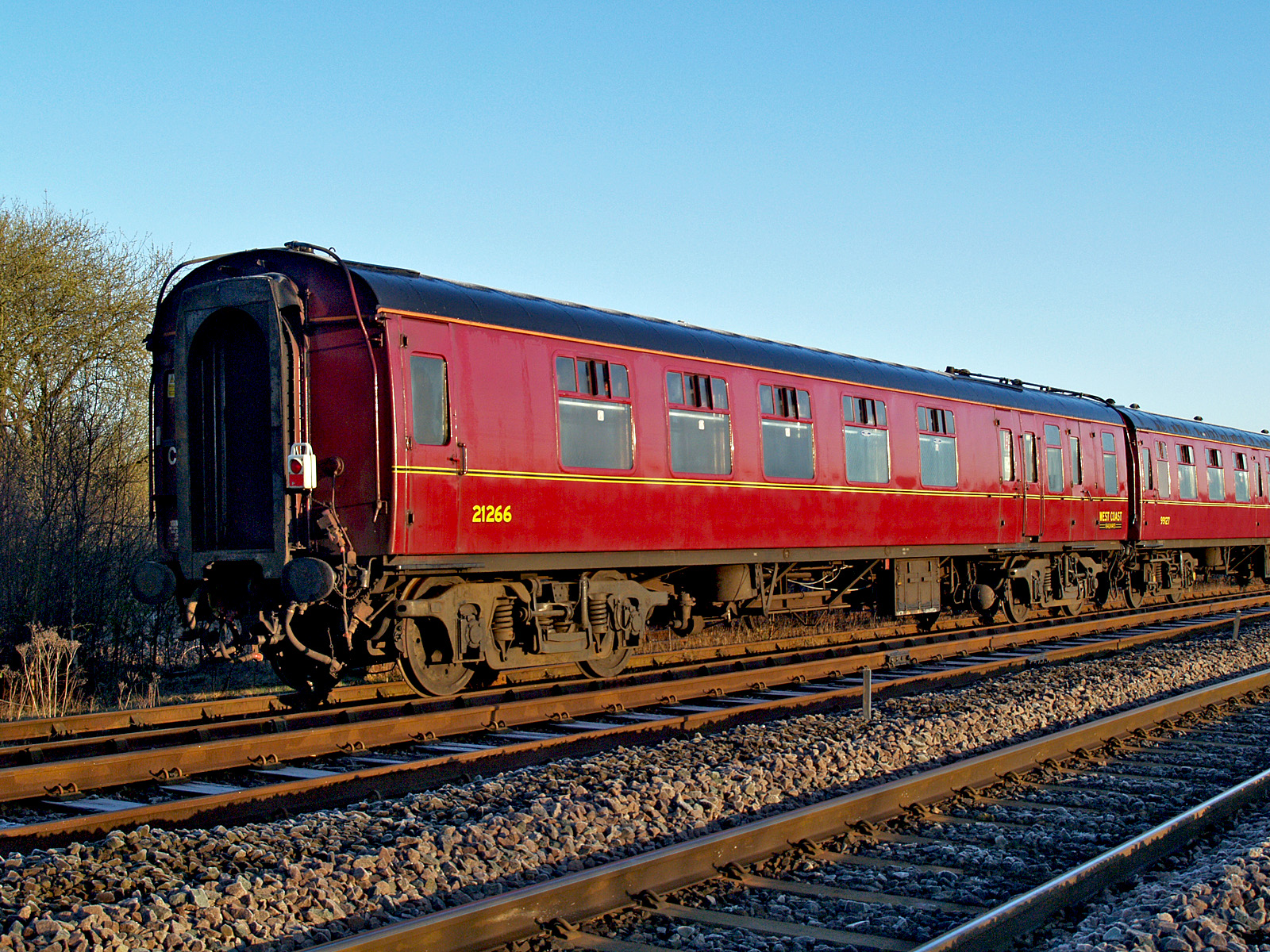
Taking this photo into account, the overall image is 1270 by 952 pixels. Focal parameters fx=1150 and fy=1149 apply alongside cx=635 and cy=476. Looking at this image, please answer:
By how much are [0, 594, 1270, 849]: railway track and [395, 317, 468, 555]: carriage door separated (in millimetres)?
1439

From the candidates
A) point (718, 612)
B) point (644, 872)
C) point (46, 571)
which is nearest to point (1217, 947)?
point (644, 872)

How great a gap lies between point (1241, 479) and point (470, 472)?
21.8m

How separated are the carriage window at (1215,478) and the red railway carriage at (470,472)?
1292 centimetres

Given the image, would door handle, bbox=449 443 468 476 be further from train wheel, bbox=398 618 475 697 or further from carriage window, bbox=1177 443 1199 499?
carriage window, bbox=1177 443 1199 499

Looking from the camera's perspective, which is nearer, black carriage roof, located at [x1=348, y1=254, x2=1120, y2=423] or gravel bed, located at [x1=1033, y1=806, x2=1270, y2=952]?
gravel bed, located at [x1=1033, y1=806, x2=1270, y2=952]

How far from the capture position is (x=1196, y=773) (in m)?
7.51

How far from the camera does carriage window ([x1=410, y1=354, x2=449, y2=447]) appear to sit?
30.6 feet

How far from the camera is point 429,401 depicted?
372 inches

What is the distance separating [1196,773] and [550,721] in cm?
460

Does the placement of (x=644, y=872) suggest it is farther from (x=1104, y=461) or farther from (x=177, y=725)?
(x=1104, y=461)

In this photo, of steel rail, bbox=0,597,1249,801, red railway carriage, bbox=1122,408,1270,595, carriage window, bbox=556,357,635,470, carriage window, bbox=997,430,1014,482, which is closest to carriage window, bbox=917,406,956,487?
carriage window, bbox=997,430,1014,482

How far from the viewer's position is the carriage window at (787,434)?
42.6ft

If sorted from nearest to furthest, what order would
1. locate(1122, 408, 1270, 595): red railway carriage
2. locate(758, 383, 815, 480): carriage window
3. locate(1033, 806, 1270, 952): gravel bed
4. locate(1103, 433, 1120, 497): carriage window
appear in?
locate(1033, 806, 1270, 952): gravel bed → locate(758, 383, 815, 480): carriage window → locate(1103, 433, 1120, 497): carriage window → locate(1122, 408, 1270, 595): red railway carriage

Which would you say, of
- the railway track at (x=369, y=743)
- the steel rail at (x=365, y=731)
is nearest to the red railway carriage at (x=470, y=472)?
the railway track at (x=369, y=743)
